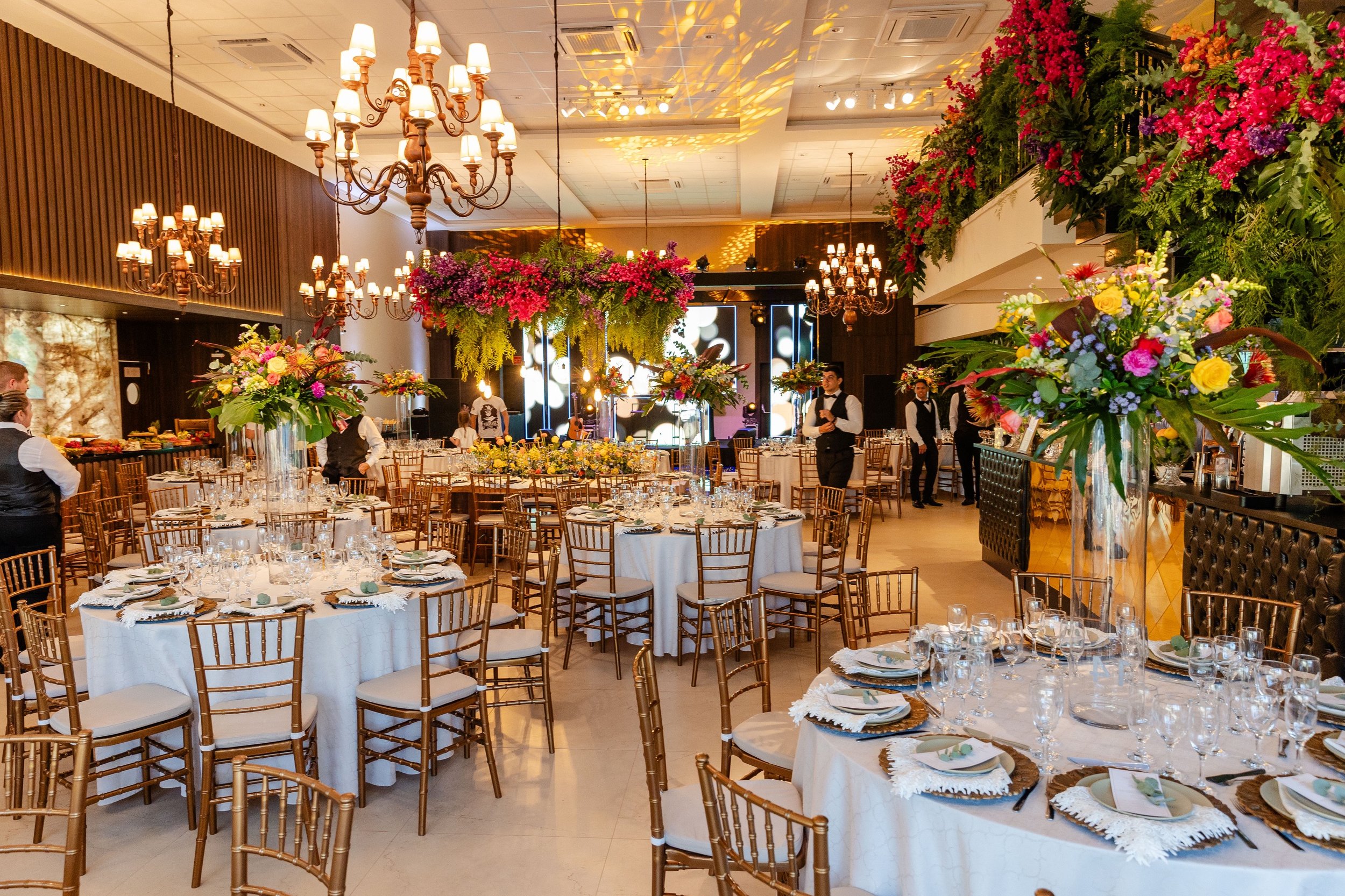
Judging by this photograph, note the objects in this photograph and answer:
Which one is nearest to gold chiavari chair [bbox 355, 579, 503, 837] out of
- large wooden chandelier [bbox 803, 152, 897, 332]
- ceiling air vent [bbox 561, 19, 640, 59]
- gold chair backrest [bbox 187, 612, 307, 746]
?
gold chair backrest [bbox 187, 612, 307, 746]

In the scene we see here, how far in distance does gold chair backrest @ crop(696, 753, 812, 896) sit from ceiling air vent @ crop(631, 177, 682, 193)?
12.4m

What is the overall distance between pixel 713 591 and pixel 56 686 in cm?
353

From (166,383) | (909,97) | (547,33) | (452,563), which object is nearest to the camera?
(452,563)

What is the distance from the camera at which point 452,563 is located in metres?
4.68

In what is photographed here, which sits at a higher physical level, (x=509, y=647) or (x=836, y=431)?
(x=836, y=431)

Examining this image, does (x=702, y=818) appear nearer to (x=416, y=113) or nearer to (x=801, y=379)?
(x=416, y=113)

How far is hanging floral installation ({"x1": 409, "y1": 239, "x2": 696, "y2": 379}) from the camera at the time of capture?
6.19 m

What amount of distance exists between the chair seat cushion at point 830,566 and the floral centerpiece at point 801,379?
14.6 ft

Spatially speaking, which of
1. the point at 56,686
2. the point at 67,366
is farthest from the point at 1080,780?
the point at 67,366

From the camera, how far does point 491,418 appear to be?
12961 millimetres

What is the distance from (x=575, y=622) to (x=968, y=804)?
4.33 metres

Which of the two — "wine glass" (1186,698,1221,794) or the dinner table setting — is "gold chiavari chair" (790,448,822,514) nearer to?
the dinner table setting

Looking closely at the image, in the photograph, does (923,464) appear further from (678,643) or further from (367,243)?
(367,243)

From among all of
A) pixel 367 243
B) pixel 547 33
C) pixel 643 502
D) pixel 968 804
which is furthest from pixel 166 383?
pixel 968 804
